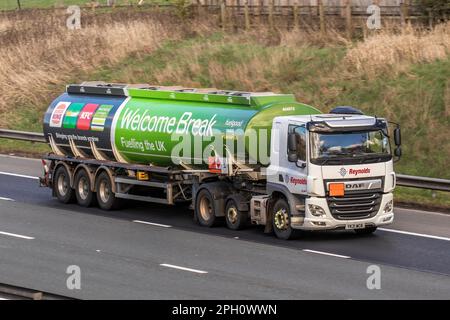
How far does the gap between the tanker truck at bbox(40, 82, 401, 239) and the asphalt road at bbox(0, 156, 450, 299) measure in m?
0.55

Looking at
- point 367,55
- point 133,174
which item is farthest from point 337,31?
point 133,174

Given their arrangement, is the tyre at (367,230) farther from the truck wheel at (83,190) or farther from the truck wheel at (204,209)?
the truck wheel at (83,190)

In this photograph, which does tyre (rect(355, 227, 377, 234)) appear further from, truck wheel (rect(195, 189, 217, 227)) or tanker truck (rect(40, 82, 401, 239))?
truck wheel (rect(195, 189, 217, 227))

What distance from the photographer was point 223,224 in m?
23.2

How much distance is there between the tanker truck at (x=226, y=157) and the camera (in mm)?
21094

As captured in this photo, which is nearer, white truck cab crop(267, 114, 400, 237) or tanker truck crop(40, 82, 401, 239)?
white truck cab crop(267, 114, 400, 237)

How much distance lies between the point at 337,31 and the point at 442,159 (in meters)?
10.8

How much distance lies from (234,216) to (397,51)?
1216cm

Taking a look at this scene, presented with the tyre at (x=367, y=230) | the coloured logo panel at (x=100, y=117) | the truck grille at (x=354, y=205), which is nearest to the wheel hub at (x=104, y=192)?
the coloured logo panel at (x=100, y=117)

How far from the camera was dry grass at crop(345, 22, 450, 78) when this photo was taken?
32.1 meters

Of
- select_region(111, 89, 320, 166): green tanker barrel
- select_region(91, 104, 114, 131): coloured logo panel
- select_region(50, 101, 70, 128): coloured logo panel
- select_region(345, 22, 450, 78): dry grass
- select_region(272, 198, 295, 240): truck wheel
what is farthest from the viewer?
select_region(345, 22, 450, 78): dry grass

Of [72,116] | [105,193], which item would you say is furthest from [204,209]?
[72,116]

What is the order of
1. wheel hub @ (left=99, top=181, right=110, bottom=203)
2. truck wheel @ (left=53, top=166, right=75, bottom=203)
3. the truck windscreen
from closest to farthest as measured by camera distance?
the truck windscreen
wheel hub @ (left=99, top=181, right=110, bottom=203)
truck wheel @ (left=53, top=166, right=75, bottom=203)

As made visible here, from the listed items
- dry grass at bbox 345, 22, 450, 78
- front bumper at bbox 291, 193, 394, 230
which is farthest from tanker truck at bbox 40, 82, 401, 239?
Answer: dry grass at bbox 345, 22, 450, 78
